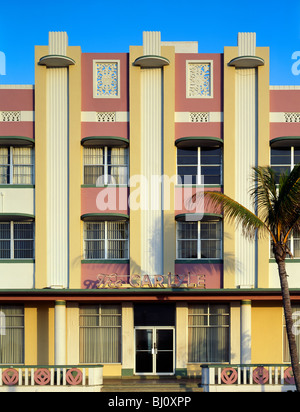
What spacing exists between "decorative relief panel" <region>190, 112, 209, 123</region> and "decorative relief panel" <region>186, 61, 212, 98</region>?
0.93m

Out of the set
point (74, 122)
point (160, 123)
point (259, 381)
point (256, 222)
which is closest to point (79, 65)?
point (74, 122)

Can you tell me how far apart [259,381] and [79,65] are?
1561 cm

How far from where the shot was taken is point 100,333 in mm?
22312

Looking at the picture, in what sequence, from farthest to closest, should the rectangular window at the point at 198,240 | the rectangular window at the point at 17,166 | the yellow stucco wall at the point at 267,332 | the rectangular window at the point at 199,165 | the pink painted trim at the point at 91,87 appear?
the pink painted trim at the point at 91,87 < the rectangular window at the point at 17,166 < the rectangular window at the point at 199,165 < the rectangular window at the point at 198,240 < the yellow stucco wall at the point at 267,332

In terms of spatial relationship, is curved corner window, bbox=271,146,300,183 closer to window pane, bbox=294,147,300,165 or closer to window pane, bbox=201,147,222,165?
window pane, bbox=294,147,300,165

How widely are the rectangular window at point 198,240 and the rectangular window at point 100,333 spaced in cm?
396

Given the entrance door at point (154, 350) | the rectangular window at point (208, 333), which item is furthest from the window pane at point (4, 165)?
the rectangular window at point (208, 333)

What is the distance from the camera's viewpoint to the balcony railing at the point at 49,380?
18.7 m

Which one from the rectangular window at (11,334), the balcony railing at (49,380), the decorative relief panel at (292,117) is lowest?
the balcony railing at (49,380)

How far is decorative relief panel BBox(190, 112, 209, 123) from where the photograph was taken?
75.8ft

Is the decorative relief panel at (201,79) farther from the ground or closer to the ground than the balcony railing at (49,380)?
farther from the ground

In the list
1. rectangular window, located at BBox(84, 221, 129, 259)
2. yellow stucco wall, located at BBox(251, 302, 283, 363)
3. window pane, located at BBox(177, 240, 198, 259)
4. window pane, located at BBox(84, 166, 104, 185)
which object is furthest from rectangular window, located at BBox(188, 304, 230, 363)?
window pane, located at BBox(84, 166, 104, 185)

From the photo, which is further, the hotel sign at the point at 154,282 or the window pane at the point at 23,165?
the window pane at the point at 23,165

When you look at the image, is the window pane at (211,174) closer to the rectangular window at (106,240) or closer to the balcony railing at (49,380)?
the rectangular window at (106,240)
